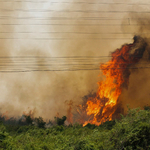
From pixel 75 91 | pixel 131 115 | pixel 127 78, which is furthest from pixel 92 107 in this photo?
pixel 131 115

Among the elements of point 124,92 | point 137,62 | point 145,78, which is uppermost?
point 137,62

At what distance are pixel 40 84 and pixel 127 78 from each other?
16.3m

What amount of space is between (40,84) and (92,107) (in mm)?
10319

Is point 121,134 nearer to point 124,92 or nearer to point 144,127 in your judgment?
point 144,127

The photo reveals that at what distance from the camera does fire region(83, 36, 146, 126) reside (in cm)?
3269

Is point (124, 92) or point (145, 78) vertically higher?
point (145, 78)

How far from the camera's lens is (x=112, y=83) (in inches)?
1309

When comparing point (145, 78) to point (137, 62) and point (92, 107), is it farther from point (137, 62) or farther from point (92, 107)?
point (92, 107)

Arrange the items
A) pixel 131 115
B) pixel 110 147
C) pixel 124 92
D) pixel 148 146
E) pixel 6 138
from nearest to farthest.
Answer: pixel 148 146, pixel 110 147, pixel 131 115, pixel 6 138, pixel 124 92

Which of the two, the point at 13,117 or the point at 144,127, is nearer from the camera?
the point at 144,127

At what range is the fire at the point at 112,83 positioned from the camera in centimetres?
3269

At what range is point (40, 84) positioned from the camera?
1315 inches

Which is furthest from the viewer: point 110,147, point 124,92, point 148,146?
point 124,92

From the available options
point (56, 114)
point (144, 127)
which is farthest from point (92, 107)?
point (144, 127)
